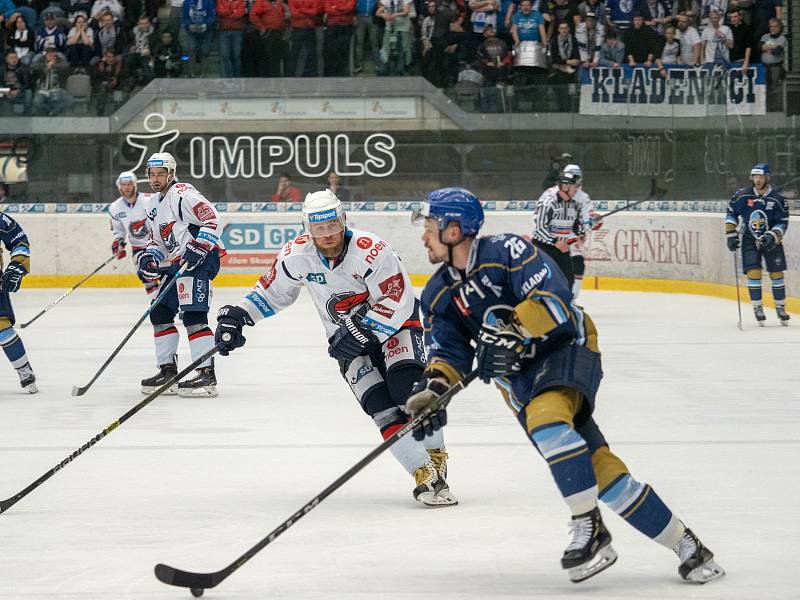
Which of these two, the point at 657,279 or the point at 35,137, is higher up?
the point at 35,137

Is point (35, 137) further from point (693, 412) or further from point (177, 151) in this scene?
point (693, 412)

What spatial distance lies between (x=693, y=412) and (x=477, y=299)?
3.47m

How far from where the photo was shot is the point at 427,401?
384 centimetres

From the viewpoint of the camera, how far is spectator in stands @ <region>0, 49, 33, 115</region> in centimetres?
1538

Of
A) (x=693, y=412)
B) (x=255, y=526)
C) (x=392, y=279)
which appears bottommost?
(x=693, y=412)

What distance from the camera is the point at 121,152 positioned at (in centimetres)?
1540

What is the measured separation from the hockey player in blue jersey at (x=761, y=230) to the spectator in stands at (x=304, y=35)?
590cm

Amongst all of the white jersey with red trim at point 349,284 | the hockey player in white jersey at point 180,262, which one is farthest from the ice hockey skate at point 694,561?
the hockey player in white jersey at point 180,262

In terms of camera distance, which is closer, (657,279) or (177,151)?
(657,279)

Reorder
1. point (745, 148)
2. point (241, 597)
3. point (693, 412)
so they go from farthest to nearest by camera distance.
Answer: point (745, 148)
point (693, 412)
point (241, 597)

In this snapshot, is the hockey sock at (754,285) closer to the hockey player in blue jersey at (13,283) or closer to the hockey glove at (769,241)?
the hockey glove at (769,241)

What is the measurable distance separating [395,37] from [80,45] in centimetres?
382

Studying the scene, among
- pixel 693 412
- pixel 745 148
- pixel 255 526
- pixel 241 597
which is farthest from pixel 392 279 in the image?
pixel 745 148

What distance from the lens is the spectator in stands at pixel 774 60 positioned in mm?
13594
